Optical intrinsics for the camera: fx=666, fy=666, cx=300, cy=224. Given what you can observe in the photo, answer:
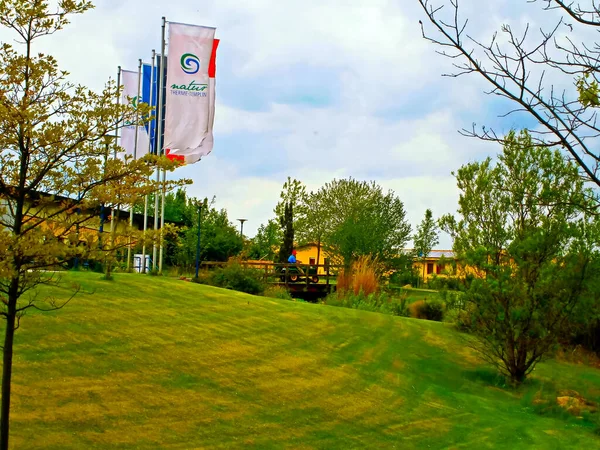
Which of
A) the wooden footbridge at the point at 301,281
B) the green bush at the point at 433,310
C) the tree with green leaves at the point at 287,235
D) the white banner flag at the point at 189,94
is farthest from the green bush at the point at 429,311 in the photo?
the tree with green leaves at the point at 287,235

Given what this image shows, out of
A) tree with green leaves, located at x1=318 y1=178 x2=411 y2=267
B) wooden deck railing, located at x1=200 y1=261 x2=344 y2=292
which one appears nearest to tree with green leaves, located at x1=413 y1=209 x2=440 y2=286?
tree with green leaves, located at x1=318 y1=178 x2=411 y2=267

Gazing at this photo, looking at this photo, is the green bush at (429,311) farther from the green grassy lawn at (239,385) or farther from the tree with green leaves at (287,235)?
the tree with green leaves at (287,235)

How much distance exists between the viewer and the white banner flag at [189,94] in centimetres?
2027

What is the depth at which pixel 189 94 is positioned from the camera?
66.8 feet

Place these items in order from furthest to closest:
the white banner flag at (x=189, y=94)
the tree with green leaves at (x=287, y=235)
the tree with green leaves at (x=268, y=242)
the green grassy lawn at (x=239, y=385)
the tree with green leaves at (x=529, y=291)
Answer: the tree with green leaves at (x=268, y=242)
the tree with green leaves at (x=287, y=235)
the white banner flag at (x=189, y=94)
the tree with green leaves at (x=529, y=291)
the green grassy lawn at (x=239, y=385)

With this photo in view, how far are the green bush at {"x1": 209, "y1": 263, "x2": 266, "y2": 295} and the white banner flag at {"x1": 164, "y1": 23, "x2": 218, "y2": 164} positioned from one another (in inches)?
172

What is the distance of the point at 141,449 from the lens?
780 centimetres

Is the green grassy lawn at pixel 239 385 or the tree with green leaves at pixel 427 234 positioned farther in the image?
the tree with green leaves at pixel 427 234

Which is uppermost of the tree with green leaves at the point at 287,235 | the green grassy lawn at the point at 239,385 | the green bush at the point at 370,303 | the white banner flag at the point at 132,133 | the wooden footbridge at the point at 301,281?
the white banner flag at the point at 132,133

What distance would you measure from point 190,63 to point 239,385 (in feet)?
41.5

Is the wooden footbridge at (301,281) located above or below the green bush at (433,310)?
above

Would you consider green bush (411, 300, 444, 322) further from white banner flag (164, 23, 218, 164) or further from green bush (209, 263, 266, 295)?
white banner flag (164, 23, 218, 164)

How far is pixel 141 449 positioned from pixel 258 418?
2053mm

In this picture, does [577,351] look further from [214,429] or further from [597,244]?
[214,429]
